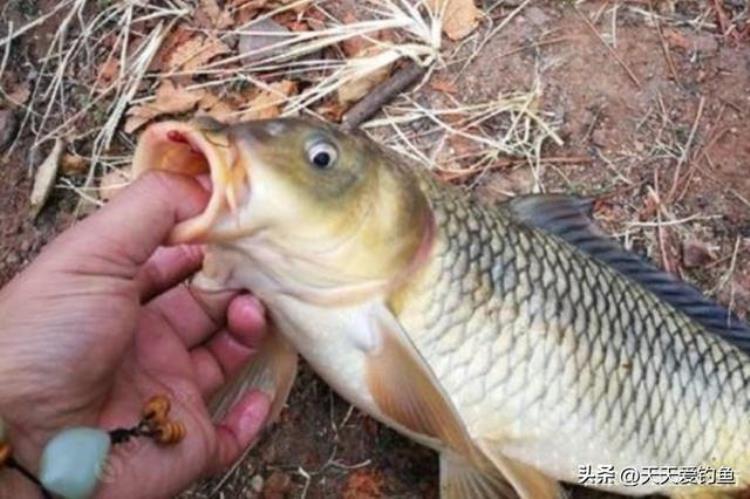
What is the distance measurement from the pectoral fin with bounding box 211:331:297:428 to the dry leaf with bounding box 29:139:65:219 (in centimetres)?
109

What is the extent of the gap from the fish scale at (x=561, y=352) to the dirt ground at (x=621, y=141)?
46 cm

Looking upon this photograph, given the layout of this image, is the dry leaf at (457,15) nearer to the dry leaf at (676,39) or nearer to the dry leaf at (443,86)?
the dry leaf at (443,86)

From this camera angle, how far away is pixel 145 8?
4.21 m

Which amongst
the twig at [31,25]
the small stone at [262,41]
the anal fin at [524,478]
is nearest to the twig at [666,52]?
the small stone at [262,41]

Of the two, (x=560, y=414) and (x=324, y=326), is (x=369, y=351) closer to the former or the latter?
(x=324, y=326)

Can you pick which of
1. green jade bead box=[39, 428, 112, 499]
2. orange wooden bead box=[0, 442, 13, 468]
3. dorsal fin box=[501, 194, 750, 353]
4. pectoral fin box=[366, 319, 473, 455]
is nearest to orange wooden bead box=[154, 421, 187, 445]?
green jade bead box=[39, 428, 112, 499]

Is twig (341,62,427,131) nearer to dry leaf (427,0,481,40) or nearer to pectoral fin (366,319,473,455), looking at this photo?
dry leaf (427,0,481,40)

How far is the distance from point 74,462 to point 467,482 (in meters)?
1.12

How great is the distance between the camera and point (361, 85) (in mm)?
4012

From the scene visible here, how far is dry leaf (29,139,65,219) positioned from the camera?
3.93 m

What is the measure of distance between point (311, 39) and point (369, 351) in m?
1.48

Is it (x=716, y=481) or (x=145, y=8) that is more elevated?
(x=145, y=8)

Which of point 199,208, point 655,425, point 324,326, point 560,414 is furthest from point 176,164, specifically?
point 655,425

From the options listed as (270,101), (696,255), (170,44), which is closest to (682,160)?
(696,255)
